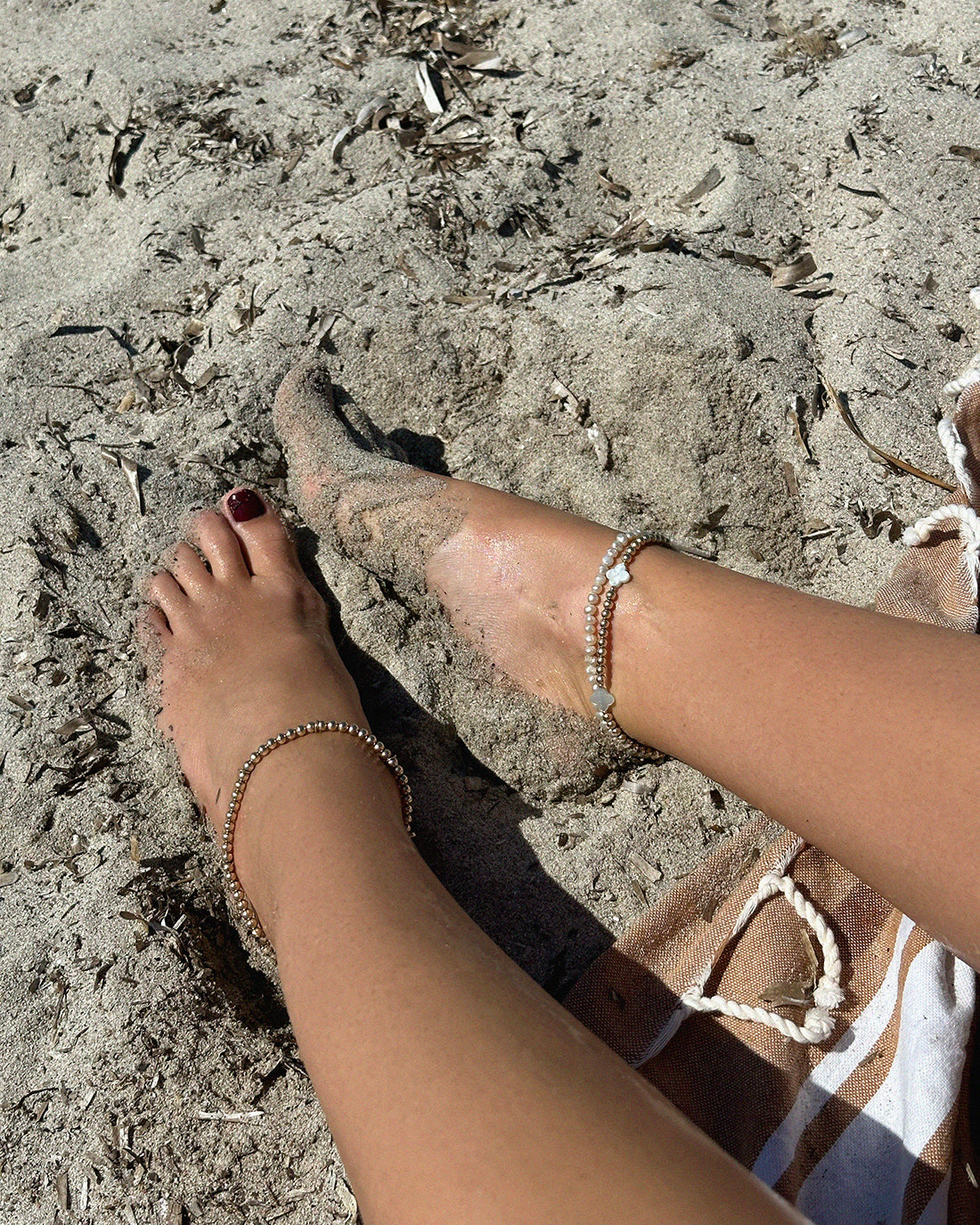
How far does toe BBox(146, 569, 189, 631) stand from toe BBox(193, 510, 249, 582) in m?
0.09

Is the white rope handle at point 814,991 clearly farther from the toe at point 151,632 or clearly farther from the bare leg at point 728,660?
the toe at point 151,632

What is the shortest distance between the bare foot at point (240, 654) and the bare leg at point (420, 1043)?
0.03 feet

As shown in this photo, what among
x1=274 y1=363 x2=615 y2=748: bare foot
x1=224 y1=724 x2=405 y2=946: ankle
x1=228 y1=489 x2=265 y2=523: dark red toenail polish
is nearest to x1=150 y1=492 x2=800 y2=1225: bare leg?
x1=224 y1=724 x2=405 y2=946: ankle

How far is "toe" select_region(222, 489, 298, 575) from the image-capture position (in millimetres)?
2113

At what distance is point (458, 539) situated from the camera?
6.39ft

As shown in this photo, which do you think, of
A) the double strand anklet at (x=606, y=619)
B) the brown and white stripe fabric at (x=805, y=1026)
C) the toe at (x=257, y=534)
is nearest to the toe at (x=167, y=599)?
the toe at (x=257, y=534)

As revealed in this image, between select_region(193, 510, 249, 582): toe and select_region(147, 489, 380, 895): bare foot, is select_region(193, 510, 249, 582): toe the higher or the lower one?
the higher one

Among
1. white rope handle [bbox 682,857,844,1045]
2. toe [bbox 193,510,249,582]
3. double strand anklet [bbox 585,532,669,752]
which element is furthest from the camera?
toe [bbox 193,510,249,582]

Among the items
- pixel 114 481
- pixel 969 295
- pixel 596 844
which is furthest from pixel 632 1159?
pixel 969 295

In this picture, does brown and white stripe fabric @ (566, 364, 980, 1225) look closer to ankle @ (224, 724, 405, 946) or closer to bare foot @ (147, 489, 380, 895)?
ankle @ (224, 724, 405, 946)

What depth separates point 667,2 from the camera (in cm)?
261

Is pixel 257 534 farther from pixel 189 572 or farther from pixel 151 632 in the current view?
pixel 151 632

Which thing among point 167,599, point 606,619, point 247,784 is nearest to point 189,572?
point 167,599

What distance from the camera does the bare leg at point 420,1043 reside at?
40.6 inches
